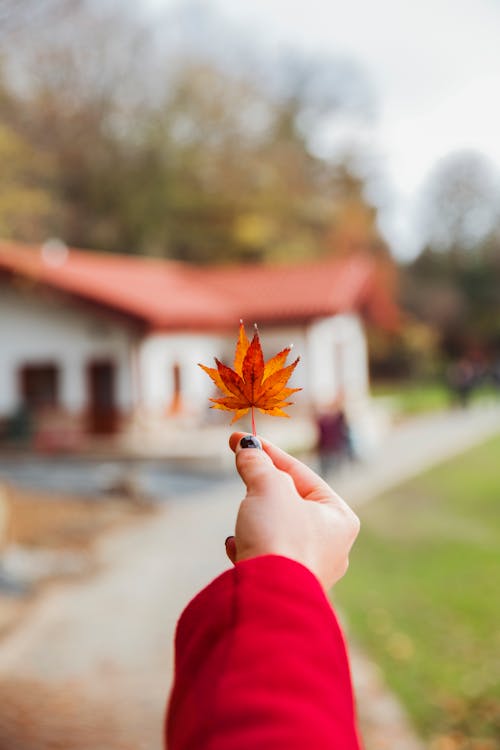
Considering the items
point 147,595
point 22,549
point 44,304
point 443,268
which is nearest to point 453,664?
point 147,595

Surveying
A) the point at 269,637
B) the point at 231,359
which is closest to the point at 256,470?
the point at 269,637

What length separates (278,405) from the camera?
75 cm

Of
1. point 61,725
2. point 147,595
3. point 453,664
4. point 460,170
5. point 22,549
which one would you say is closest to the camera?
point 61,725

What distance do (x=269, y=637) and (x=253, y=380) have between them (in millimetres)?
236

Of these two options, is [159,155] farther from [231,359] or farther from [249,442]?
[249,442]

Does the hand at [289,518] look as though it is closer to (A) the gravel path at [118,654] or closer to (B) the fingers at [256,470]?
(B) the fingers at [256,470]

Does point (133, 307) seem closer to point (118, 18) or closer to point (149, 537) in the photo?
point (149, 537)

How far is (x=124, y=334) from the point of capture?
15.9 m

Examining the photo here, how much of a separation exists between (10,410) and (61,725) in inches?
475

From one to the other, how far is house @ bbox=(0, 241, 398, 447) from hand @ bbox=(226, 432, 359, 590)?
1327 cm

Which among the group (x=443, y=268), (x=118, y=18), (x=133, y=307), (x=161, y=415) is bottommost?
(x=161, y=415)

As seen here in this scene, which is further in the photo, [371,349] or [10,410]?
[371,349]

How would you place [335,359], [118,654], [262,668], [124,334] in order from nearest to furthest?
[262,668], [118,654], [124,334], [335,359]

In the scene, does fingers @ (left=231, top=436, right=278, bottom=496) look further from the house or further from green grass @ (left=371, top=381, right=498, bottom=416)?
green grass @ (left=371, top=381, right=498, bottom=416)
